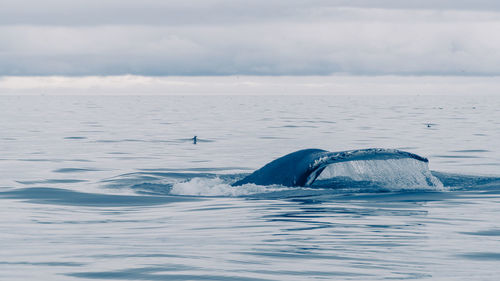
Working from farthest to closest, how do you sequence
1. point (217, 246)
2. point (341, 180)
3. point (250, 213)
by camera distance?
point (341, 180) < point (250, 213) < point (217, 246)

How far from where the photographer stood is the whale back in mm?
13945

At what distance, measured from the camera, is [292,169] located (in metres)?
14.3

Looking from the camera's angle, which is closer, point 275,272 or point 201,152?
point 275,272

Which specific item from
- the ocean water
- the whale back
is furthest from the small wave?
the whale back

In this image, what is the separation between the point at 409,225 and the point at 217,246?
3083 mm

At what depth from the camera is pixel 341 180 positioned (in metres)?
15.3

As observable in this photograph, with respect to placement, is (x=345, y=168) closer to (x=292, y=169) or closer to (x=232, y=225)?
(x=292, y=169)

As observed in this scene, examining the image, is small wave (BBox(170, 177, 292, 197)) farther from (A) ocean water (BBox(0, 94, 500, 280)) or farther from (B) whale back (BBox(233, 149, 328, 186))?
(B) whale back (BBox(233, 149, 328, 186))

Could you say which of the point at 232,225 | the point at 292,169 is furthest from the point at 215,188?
the point at 232,225

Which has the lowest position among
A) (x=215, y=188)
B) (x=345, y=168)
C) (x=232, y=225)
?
(x=232, y=225)

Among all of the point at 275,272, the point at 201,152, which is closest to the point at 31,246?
the point at 275,272

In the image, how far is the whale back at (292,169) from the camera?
45.8 feet

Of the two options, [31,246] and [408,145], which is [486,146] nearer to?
[408,145]

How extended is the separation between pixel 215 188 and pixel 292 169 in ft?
7.82
